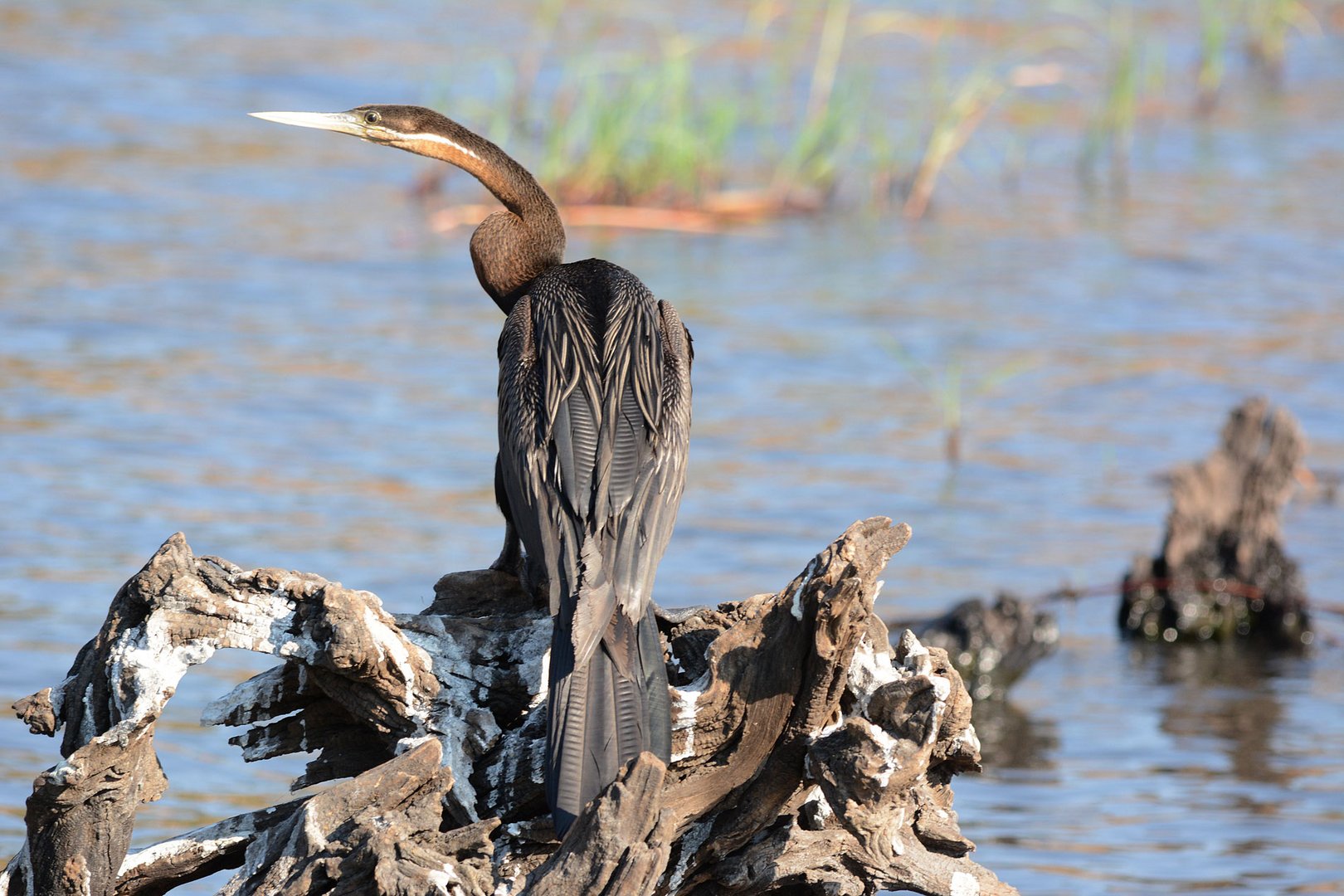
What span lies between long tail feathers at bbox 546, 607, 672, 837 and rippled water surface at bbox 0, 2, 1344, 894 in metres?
2.08

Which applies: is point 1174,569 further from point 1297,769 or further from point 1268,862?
point 1268,862

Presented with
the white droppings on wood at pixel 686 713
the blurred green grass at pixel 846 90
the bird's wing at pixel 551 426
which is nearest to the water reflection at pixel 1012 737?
the bird's wing at pixel 551 426

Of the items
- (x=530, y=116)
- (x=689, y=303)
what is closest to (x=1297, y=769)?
(x=689, y=303)

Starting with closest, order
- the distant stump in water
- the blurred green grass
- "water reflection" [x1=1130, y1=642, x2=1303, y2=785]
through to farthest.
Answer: "water reflection" [x1=1130, y1=642, x2=1303, y2=785] < the distant stump in water < the blurred green grass

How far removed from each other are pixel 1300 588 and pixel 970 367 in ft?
9.35

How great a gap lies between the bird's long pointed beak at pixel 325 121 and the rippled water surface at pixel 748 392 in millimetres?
1905

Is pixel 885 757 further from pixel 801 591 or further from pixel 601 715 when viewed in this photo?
pixel 601 715

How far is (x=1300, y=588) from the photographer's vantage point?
22.6 feet

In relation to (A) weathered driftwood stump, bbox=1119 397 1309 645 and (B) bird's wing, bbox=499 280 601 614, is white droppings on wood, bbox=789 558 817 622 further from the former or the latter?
(A) weathered driftwood stump, bbox=1119 397 1309 645

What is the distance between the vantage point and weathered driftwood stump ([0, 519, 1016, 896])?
3.03 meters

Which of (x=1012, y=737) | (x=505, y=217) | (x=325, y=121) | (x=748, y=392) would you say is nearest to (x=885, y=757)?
(x=505, y=217)

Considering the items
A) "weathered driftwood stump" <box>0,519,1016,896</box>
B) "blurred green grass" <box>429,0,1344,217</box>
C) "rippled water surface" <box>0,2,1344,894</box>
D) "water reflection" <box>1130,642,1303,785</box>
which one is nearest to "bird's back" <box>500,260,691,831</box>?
"weathered driftwood stump" <box>0,519,1016,896</box>

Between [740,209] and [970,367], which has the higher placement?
[740,209]

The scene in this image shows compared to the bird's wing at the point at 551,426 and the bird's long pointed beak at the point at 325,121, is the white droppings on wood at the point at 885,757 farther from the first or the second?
the bird's long pointed beak at the point at 325,121
